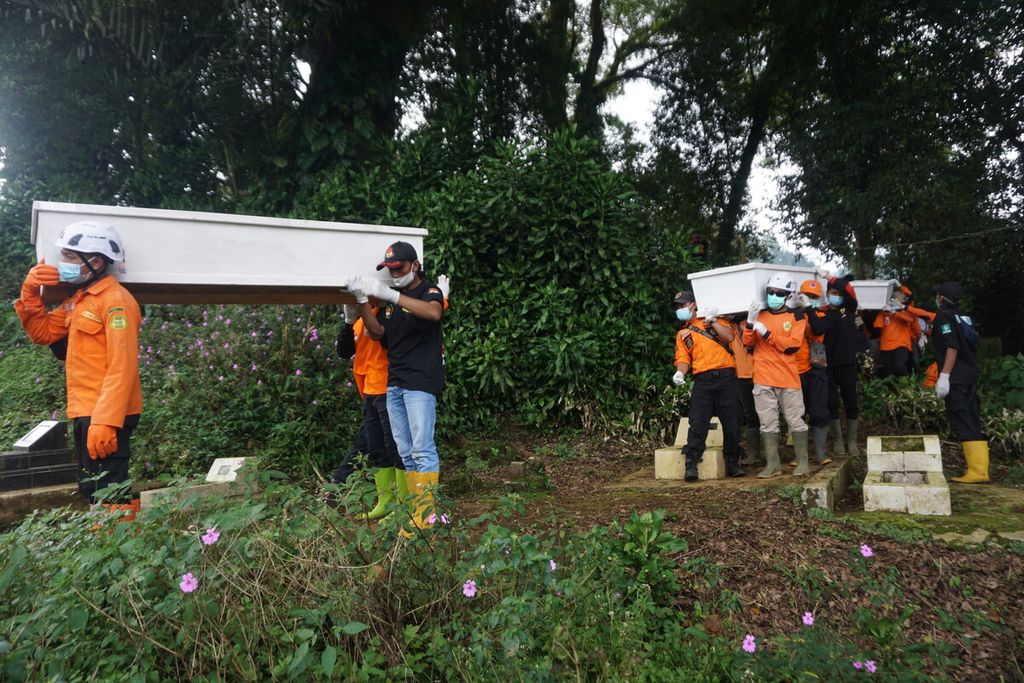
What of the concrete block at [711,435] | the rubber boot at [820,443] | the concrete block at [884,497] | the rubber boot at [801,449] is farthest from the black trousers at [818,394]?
the concrete block at [884,497]

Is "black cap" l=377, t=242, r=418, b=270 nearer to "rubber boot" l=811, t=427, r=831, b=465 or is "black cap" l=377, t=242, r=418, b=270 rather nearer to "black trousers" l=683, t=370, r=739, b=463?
"black trousers" l=683, t=370, r=739, b=463

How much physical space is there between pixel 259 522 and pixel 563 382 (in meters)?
5.23

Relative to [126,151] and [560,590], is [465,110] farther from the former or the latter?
[560,590]

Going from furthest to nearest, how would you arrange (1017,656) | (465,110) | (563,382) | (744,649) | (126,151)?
(126,151) → (465,110) → (563,382) → (1017,656) → (744,649)

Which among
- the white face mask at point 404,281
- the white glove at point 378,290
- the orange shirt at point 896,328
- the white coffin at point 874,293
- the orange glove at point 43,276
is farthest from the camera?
the orange shirt at point 896,328

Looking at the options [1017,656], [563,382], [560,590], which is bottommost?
[1017,656]

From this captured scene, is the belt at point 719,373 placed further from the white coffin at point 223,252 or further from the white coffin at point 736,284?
the white coffin at point 223,252

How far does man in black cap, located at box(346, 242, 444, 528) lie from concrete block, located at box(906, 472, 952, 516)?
3.02m

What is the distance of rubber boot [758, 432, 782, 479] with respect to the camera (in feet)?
19.4

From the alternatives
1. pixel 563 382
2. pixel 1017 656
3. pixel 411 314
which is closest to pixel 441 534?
pixel 411 314

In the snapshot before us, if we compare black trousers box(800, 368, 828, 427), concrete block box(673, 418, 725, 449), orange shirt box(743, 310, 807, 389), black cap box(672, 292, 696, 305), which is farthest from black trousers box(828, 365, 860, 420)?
black cap box(672, 292, 696, 305)

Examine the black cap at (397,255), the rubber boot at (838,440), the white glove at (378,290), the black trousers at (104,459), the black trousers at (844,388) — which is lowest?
the rubber boot at (838,440)

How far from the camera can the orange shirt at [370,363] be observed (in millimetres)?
5023

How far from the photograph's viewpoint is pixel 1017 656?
10.3 feet
